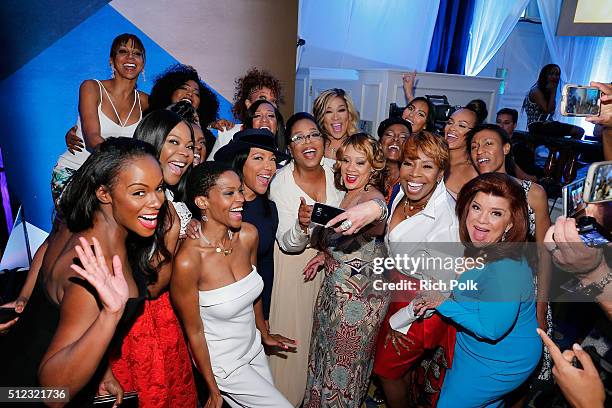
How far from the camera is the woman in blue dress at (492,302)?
6.31 feet

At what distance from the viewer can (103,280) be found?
1330 mm

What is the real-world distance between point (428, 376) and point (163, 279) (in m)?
1.79

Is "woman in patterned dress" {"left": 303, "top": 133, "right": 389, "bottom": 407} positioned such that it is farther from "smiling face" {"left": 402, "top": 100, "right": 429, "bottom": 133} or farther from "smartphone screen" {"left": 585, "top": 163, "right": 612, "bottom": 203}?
"smiling face" {"left": 402, "top": 100, "right": 429, "bottom": 133}

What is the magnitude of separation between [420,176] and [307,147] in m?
0.75

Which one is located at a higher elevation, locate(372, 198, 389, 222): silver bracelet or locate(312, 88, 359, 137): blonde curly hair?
locate(312, 88, 359, 137): blonde curly hair

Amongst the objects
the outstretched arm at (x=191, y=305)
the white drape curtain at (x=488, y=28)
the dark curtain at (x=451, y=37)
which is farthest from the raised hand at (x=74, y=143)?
the white drape curtain at (x=488, y=28)

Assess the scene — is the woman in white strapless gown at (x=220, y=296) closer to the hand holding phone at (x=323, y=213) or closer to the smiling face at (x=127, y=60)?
the hand holding phone at (x=323, y=213)

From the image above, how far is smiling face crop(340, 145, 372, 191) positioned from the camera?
2.53m

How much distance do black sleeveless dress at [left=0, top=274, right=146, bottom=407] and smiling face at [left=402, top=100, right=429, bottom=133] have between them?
2597 mm

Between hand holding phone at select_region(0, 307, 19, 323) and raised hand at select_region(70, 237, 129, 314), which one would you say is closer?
raised hand at select_region(70, 237, 129, 314)

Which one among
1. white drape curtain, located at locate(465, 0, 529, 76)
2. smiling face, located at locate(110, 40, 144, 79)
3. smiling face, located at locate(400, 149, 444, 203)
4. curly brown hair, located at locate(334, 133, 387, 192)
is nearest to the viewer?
smiling face, located at locate(400, 149, 444, 203)

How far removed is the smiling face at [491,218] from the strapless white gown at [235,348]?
113cm

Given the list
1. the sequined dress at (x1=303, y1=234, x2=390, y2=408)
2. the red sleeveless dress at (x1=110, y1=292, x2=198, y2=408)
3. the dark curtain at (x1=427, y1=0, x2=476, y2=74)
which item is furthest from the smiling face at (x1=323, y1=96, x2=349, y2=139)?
the dark curtain at (x1=427, y1=0, x2=476, y2=74)

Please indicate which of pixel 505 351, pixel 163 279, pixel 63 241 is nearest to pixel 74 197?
pixel 63 241
